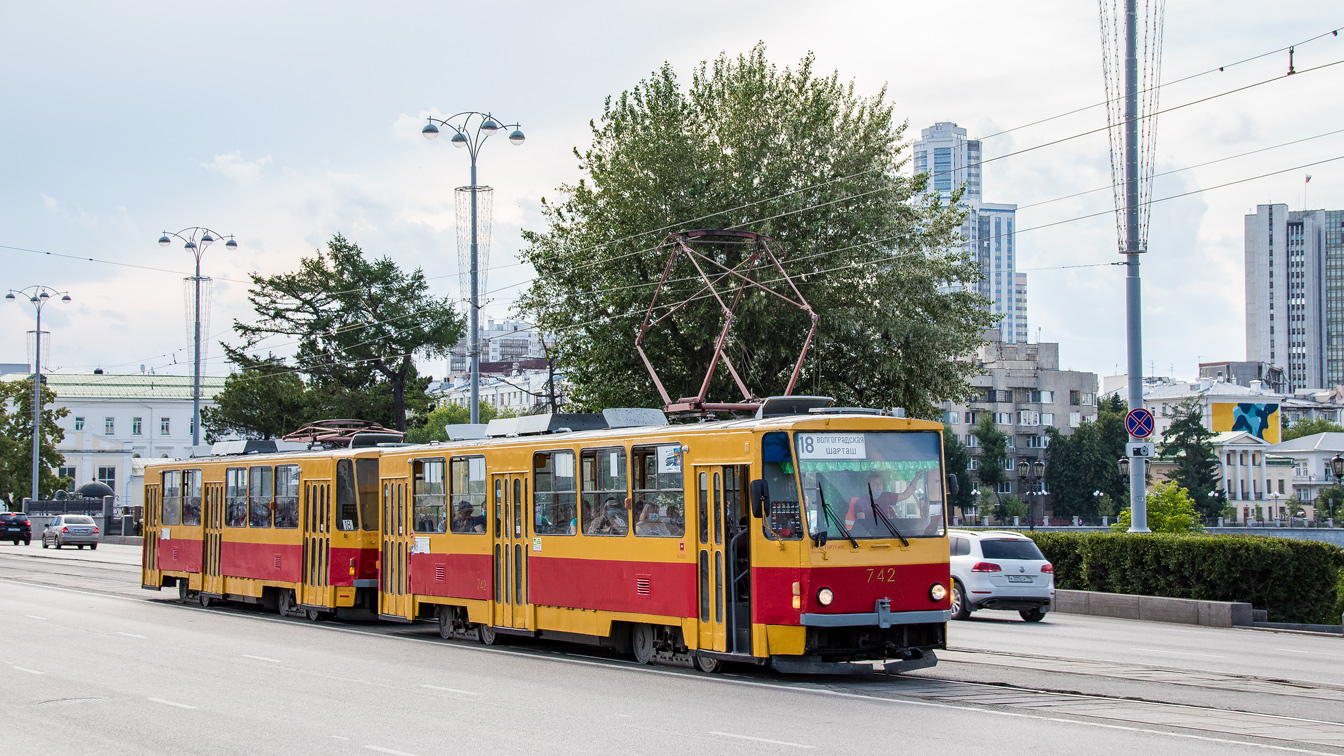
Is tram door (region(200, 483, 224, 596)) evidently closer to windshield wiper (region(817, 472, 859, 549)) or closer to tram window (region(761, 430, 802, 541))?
tram window (region(761, 430, 802, 541))

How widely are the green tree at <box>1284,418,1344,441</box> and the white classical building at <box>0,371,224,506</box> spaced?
14348 centimetres

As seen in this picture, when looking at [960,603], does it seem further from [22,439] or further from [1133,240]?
[22,439]

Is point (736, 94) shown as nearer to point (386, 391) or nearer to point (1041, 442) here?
point (386, 391)

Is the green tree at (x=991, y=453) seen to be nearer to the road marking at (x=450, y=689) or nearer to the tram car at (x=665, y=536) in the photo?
the tram car at (x=665, y=536)

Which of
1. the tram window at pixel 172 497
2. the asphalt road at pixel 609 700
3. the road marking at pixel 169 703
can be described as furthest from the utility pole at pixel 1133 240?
the tram window at pixel 172 497

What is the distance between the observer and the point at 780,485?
45.6 ft

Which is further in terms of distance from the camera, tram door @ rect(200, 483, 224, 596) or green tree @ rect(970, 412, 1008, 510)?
green tree @ rect(970, 412, 1008, 510)

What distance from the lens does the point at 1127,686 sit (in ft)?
44.9

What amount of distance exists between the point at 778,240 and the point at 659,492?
20636mm

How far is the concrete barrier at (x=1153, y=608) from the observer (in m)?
23.7

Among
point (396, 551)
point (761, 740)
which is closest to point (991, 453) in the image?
point (396, 551)

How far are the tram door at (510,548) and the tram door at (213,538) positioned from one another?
11082 millimetres

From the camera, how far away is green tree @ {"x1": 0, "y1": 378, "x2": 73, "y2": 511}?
85000mm

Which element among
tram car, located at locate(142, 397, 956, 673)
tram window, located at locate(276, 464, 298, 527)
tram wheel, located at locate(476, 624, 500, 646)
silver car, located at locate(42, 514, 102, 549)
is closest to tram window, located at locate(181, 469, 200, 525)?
tram window, located at locate(276, 464, 298, 527)
